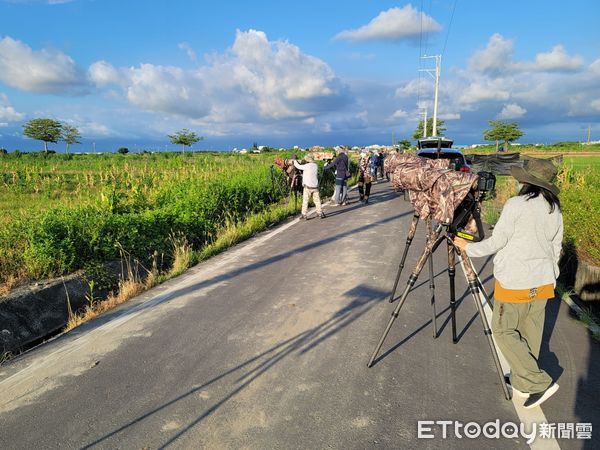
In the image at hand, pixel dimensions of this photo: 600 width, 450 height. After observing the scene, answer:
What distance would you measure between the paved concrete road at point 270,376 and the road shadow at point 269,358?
0.05 ft

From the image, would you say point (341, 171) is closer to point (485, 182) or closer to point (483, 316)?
point (485, 182)

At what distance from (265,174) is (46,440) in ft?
42.1

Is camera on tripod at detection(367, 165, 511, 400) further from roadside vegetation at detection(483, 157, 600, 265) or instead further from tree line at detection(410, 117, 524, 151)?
tree line at detection(410, 117, 524, 151)

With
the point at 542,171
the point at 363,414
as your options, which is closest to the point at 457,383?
the point at 363,414

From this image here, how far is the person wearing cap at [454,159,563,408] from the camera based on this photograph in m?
3.02

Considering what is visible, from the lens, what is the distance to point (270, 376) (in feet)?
11.8

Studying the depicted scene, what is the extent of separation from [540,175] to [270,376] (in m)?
2.69

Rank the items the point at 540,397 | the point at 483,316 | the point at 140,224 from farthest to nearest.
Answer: the point at 140,224 → the point at 483,316 → the point at 540,397

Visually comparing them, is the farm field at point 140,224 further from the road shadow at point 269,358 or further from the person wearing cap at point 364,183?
the person wearing cap at point 364,183

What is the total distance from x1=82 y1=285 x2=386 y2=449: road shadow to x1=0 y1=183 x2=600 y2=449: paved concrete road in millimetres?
14

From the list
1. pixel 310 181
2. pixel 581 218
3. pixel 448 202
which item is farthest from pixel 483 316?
pixel 310 181

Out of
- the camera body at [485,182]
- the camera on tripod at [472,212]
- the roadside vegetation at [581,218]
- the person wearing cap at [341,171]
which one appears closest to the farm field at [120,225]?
the person wearing cap at [341,171]

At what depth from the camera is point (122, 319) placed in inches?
196

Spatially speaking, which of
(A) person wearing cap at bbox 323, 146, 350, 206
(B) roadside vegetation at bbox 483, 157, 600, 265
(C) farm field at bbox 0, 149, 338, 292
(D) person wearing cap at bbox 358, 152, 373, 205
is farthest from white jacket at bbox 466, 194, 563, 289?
(D) person wearing cap at bbox 358, 152, 373, 205
